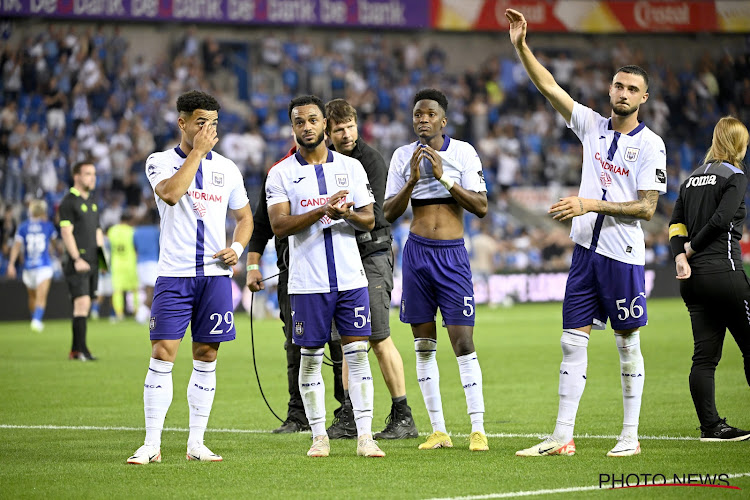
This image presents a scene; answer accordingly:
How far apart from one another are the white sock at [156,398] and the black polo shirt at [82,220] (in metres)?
8.15

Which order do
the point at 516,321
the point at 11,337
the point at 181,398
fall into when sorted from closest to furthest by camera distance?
1. the point at 181,398
2. the point at 11,337
3. the point at 516,321

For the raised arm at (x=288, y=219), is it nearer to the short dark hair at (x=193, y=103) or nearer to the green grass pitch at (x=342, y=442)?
the short dark hair at (x=193, y=103)

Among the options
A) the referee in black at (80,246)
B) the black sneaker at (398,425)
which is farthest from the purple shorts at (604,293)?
the referee in black at (80,246)

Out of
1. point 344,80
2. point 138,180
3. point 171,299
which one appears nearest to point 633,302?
point 171,299

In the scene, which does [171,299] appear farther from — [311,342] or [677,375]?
[677,375]

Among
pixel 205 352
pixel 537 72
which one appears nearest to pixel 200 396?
pixel 205 352

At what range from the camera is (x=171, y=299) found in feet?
24.1

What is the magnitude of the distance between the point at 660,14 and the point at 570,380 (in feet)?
110

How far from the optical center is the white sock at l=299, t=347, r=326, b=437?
7.58 metres

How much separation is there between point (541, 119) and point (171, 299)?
3006cm

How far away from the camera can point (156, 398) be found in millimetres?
7309

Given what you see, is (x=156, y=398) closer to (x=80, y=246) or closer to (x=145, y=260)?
(x=80, y=246)

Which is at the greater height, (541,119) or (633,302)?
(541,119)

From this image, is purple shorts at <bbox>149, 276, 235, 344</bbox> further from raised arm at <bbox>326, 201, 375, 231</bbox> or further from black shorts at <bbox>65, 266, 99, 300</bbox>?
black shorts at <bbox>65, 266, 99, 300</bbox>
